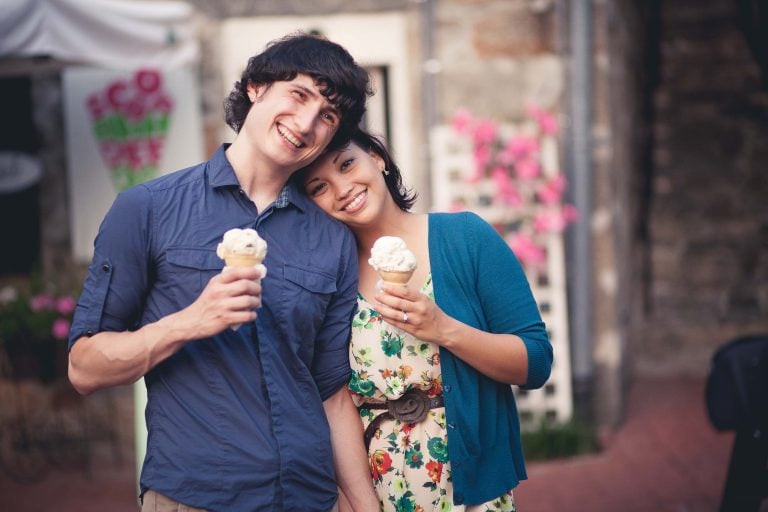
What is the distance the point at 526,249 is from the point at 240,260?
3952mm

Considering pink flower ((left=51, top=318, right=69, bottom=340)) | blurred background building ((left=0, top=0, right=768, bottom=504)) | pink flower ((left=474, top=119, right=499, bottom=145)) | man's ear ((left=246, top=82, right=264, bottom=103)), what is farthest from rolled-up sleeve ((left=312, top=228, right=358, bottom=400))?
pink flower ((left=474, top=119, right=499, bottom=145))

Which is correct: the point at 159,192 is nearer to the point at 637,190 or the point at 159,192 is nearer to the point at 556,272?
the point at 556,272

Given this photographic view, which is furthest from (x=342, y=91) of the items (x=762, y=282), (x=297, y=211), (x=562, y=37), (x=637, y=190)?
(x=762, y=282)

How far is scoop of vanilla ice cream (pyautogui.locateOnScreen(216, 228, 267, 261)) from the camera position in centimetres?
192

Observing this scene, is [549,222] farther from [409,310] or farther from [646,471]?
[409,310]

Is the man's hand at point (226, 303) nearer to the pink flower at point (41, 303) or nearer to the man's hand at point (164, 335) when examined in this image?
the man's hand at point (164, 335)

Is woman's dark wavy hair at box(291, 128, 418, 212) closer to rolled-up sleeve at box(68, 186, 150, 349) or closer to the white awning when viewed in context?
rolled-up sleeve at box(68, 186, 150, 349)

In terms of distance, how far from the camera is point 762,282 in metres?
7.32

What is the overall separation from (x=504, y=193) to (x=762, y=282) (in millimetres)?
3022

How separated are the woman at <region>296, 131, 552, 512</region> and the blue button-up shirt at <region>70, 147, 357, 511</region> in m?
0.25

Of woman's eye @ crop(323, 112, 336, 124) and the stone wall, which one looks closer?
woman's eye @ crop(323, 112, 336, 124)

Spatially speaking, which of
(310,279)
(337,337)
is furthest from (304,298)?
(337,337)

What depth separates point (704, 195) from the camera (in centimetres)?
736

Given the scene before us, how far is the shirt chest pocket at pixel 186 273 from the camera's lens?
6.64 feet
